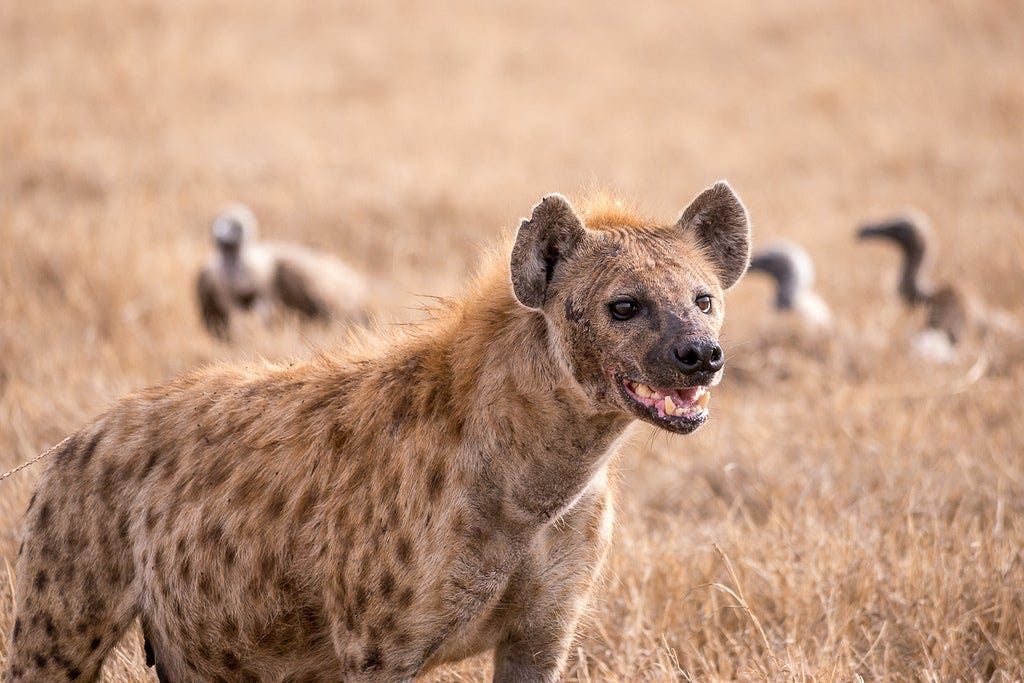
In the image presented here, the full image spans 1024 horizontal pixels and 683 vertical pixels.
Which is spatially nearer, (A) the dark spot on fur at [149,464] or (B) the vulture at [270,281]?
(A) the dark spot on fur at [149,464]

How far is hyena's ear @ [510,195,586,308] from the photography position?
268cm

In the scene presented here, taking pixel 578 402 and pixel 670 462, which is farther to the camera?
pixel 670 462

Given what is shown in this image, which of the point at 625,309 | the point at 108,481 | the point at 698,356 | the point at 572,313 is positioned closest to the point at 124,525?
the point at 108,481

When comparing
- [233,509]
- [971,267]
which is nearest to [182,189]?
[971,267]

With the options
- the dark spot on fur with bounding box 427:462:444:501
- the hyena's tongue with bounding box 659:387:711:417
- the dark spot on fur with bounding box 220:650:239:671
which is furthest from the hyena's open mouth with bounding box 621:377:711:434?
the dark spot on fur with bounding box 220:650:239:671

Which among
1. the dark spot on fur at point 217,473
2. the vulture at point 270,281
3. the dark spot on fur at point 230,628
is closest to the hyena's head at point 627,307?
the dark spot on fur at point 217,473

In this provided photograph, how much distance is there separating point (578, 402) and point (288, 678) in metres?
0.96

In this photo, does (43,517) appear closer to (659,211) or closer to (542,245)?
(542,245)

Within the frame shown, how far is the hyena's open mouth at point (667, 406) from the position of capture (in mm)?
2566

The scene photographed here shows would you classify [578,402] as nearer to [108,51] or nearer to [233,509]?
[233,509]

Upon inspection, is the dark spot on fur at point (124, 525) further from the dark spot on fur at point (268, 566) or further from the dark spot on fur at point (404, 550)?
the dark spot on fur at point (404, 550)

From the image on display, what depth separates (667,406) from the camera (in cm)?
259

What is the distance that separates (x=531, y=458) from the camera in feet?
8.95

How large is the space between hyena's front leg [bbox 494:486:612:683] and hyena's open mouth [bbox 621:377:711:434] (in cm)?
38
